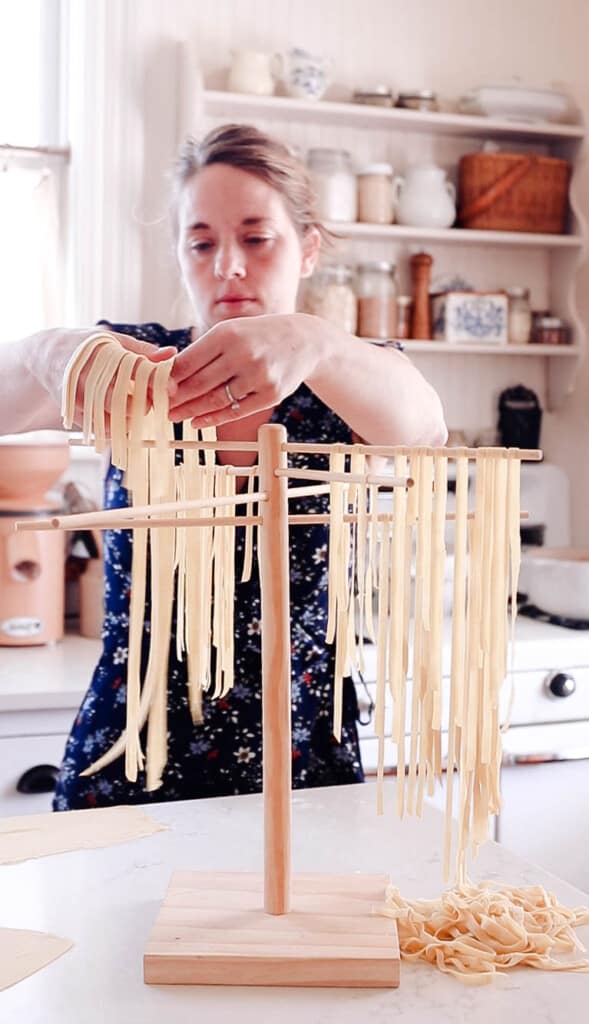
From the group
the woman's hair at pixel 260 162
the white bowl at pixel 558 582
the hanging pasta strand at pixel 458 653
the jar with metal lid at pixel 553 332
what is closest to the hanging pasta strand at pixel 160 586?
the hanging pasta strand at pixel 458 653

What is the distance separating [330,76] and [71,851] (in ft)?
6.91

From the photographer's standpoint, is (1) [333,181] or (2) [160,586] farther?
(1) [333,181]

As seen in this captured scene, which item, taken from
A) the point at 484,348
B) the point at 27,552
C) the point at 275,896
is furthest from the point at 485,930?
the point at 484,348

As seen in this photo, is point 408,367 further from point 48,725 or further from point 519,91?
point 519,91

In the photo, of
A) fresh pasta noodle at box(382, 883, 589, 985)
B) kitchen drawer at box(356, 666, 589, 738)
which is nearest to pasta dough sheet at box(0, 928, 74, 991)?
fresh pasta noodle at box(382, 883, 589, 985)

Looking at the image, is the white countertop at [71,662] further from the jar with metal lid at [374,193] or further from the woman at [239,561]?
the jar with metal lid at [374,193]

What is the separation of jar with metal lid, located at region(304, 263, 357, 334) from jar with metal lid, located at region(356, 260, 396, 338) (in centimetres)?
3

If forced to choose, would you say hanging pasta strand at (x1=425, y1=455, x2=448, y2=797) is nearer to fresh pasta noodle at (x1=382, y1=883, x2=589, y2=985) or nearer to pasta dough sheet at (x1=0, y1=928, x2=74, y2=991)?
fresh pasta noodle at (x1=382, y1=883, x2=589, y2=985)

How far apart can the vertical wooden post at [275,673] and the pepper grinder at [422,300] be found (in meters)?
1.91

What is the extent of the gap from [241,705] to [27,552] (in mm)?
925

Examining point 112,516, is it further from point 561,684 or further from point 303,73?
point 303,73

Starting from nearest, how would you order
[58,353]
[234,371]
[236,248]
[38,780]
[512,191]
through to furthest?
1. [234,371]
2. [58,353]
3. [236,248]
4. [38,780]
5. [512,191]

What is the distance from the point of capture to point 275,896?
2.95ft

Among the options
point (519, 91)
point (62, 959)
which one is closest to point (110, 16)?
point (519, 91)
